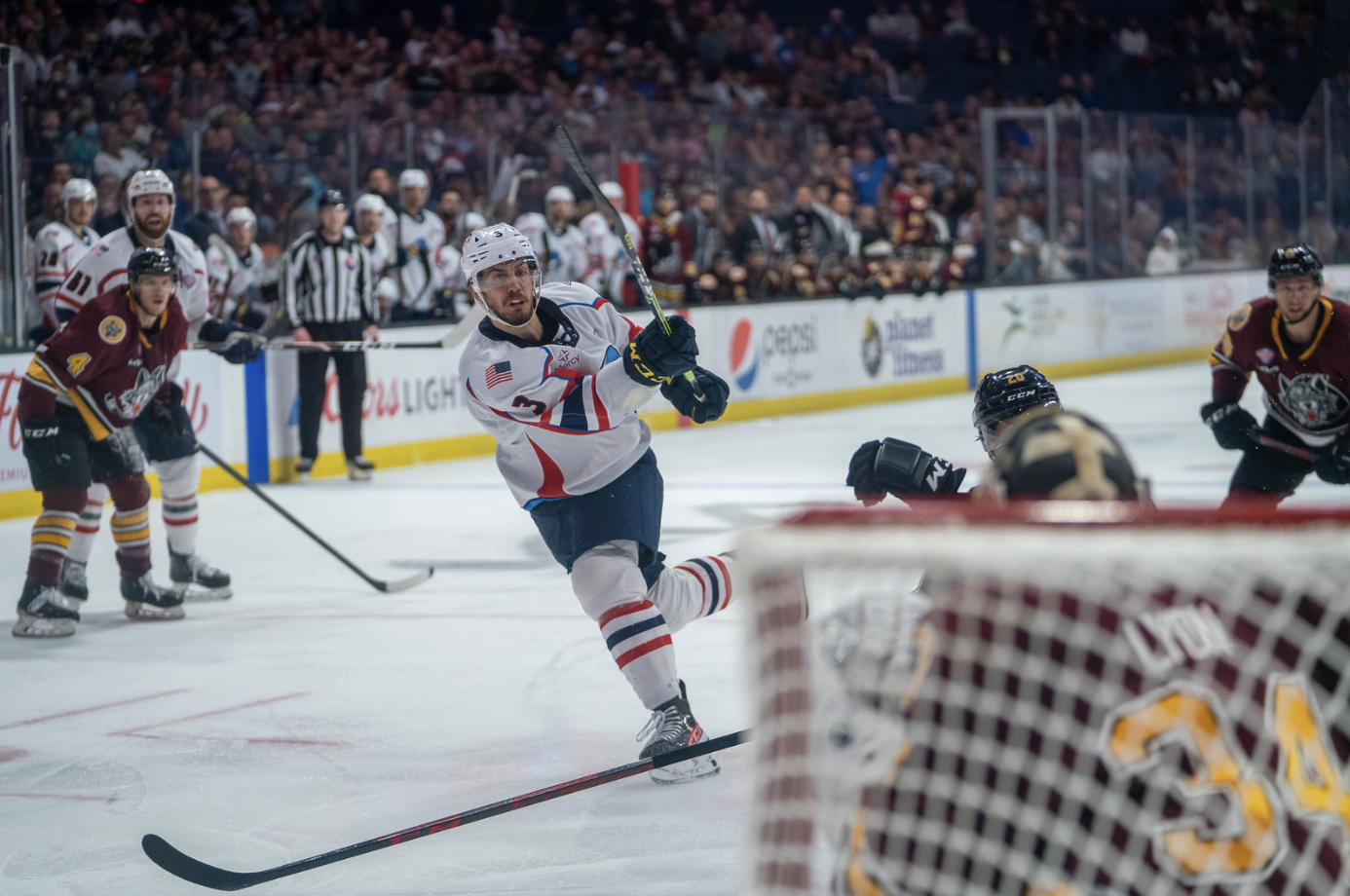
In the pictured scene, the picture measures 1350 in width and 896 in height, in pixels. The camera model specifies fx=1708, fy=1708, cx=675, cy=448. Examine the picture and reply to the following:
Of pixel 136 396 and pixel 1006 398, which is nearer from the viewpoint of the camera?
pixel 1006 398

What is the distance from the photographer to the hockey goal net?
1.42 m

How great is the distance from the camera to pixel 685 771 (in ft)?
11.1

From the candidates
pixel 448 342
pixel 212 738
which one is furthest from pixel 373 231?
pixel 212 738

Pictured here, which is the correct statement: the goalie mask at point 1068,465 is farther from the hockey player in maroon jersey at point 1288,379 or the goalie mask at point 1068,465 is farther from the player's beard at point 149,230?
the player's beard at point 149,230

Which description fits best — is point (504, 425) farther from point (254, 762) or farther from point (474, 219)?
point (474, 219)

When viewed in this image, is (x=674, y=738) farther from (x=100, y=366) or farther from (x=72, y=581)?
(x=72, y=581)

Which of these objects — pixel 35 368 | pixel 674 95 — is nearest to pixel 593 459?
pixel 35 368

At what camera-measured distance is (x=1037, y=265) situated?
1347 centimetres

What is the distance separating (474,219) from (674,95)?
578 cm

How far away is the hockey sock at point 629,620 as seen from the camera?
133 inches

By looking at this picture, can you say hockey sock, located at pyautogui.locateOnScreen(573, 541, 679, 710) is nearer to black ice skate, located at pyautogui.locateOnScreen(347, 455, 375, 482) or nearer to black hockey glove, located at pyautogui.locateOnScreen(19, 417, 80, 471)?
black hockey glove, located at pyautogui.locateOnScreen(19, 417, 80, 471)

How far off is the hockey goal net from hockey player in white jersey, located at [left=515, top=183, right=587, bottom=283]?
28.7 ft

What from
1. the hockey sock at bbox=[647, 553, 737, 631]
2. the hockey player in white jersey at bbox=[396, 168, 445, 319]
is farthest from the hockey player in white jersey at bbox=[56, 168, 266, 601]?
the hockey player in white jersey at bbox=[396, 168, 445, 319]

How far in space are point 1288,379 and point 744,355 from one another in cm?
639
